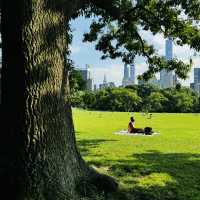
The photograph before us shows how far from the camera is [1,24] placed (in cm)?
810

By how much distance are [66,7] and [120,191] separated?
3902mm

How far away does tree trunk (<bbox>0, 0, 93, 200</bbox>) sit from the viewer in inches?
303

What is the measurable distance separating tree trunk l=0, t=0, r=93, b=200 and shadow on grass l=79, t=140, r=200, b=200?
1.97 metres

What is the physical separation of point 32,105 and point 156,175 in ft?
18.4

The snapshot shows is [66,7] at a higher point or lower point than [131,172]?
higher

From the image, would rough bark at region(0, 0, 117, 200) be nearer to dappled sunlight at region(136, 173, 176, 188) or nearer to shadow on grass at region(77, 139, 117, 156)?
dappled sunlight at region(136, 173, 176, 188)

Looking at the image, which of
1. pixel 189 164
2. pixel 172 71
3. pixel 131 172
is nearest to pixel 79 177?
pixel 131 172

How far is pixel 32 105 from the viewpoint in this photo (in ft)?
25.5

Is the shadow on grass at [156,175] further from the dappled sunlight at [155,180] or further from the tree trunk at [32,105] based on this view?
the tree trunk at [32,105]

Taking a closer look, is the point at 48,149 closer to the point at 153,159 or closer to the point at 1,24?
the point at 1,24

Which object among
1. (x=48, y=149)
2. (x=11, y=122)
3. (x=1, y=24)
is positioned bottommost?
(x=48, y=149)

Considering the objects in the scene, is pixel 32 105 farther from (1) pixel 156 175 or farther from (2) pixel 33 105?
(1) pixel 156 175

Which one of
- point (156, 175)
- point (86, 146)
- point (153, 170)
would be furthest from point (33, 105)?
point (86, 146)

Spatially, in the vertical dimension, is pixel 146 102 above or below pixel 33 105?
above
